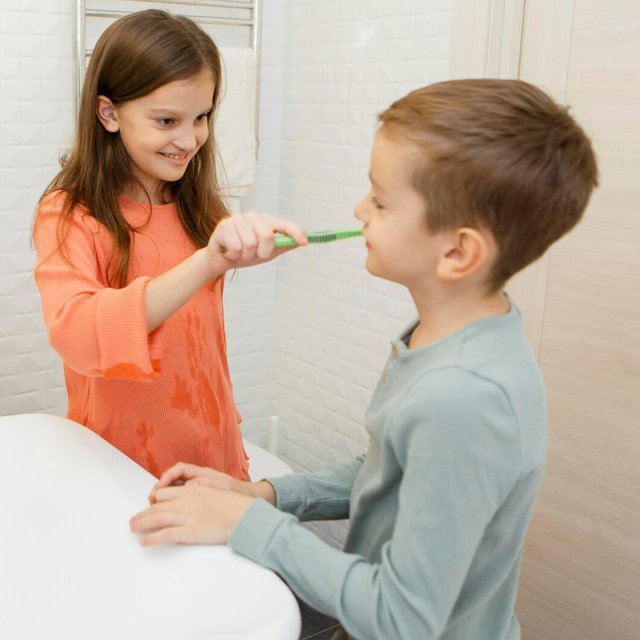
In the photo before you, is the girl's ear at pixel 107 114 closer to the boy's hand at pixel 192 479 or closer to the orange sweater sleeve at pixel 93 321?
the orange sweater sleeve at pixel 93 321

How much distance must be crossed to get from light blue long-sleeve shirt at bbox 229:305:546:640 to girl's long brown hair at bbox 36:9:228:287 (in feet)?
1.81

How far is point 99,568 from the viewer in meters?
0.87

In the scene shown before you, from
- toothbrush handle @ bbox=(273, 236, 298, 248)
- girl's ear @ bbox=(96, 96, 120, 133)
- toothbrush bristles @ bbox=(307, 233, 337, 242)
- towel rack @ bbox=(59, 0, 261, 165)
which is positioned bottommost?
toothbrush handle @ bbox=(273, 236, 298, 248)

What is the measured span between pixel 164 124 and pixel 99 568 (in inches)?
25.6

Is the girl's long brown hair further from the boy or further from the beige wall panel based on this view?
the beige wall panel

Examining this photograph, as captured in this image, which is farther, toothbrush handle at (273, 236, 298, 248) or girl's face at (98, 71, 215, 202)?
girl's face at (98, 71, 215, 202)

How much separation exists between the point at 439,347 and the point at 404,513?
16cm

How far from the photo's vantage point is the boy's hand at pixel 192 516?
2.65 ft

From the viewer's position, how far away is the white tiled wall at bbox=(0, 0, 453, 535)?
1928 mm

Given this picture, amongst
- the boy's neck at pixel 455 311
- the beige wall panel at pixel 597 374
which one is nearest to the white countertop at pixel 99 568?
the boy's neck at pixel 455 311

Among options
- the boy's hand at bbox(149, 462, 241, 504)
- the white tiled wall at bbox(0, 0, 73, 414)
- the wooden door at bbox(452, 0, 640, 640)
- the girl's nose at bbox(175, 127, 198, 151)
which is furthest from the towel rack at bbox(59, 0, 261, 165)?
the boy's hand at bbox(149, 462, 241, 504)

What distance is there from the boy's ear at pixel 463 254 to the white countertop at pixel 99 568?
32cm

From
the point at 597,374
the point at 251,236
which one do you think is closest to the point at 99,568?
the point at 251,236

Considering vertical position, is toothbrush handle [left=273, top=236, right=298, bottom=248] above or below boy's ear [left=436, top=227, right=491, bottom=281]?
below
